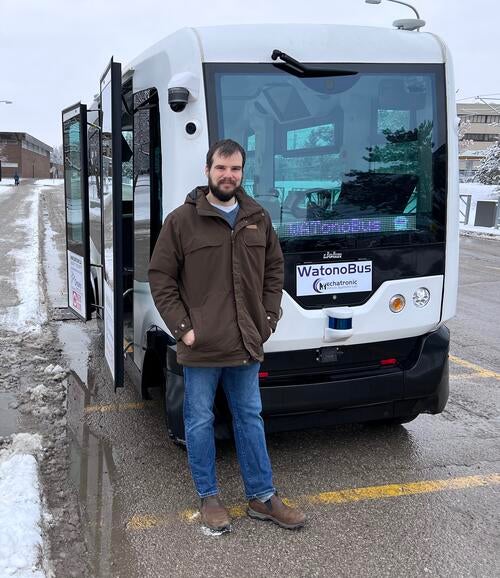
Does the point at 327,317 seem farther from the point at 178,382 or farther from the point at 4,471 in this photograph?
the point at 4,471

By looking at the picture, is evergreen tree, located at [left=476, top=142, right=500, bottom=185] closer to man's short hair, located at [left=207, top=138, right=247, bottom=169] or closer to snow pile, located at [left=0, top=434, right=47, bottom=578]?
man's short hair, located at [left=207, top=138, right=247, bottom=169]

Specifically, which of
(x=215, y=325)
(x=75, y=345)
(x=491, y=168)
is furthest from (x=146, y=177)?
(x=491, y=168)

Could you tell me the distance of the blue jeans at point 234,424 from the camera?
294 cm

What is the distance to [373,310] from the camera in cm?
347

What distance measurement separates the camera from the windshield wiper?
311 cm

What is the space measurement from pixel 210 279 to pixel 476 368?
3810mm

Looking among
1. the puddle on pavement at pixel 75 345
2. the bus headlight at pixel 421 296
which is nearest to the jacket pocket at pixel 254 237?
the bus headlight at pixel 421 296

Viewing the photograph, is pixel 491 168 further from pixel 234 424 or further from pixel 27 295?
pixel 234 424

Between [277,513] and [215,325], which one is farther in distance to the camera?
[277,513]

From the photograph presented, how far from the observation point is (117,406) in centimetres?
464

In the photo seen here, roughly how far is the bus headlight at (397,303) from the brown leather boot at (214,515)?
1.49 metres

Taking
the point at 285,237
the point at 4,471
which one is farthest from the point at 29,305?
the point at 285,237

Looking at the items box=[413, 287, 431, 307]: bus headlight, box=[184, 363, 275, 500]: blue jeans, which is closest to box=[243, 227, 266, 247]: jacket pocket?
box=[184, 363, 275, 500]: blue jeans

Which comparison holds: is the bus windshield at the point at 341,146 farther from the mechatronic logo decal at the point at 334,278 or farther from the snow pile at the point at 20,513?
the snow pile at the point at 20,513
